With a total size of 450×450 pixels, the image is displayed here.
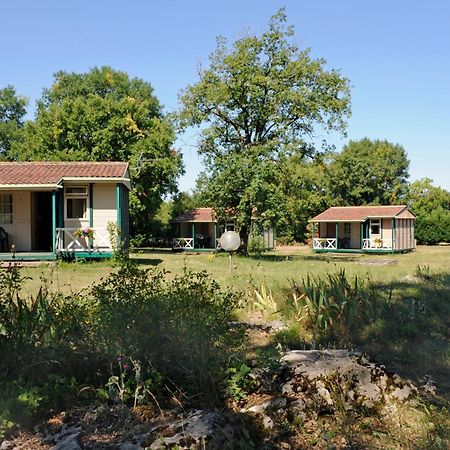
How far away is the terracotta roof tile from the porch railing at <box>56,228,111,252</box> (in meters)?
1.93

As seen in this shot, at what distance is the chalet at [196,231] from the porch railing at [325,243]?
12.1 feet

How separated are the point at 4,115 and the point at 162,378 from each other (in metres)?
51.7

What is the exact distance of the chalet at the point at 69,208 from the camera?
1906 cm

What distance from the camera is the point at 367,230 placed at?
38.3 m

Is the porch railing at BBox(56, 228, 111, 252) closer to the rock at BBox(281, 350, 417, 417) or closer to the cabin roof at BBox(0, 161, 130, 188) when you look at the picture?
the cabin roof at BBox(0, 161, 130, 188)

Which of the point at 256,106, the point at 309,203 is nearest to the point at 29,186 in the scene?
the point at 256,106

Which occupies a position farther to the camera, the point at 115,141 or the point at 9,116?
the point at 9,116

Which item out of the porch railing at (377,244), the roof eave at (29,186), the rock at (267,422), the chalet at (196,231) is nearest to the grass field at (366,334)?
the rock at (267,422)

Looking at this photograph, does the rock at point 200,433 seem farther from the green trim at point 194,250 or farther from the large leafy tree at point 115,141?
the green trim at point 194,250

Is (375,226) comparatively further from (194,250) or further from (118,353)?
(118,353)

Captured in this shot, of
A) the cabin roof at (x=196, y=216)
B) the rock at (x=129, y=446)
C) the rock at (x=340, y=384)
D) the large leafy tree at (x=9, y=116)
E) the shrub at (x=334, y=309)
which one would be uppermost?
the large leafy tree at (x=9, y=116)

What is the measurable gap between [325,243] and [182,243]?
10442 mm

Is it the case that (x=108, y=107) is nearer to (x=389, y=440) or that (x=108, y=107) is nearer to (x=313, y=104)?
(x=313, y=104)

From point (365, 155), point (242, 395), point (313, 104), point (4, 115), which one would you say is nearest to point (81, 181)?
point (313, 104)
